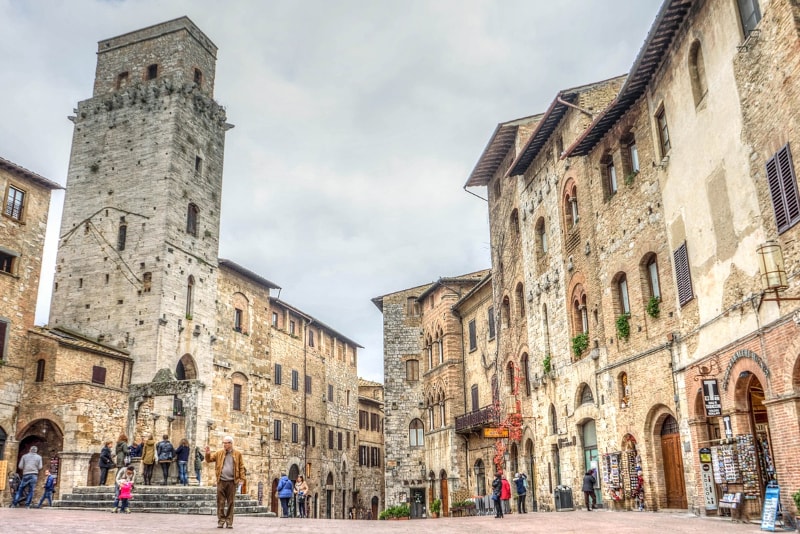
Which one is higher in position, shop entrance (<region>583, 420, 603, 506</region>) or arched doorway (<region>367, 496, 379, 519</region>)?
shop entrance (<region>583, 420, 603, 506</region>)

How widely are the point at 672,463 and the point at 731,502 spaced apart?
3.61m

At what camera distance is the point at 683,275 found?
1684 centimetres

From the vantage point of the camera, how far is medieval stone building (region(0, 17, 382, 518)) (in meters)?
25.8

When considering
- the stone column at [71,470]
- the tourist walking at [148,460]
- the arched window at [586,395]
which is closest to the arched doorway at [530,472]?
the arched window at [586,395]

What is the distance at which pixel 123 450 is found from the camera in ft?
70.7

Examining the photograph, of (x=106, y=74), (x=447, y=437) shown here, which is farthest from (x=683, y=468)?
(x=106, y=74)

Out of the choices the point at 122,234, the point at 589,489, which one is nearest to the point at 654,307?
the point at 589,489

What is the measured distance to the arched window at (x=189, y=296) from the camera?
106 feet

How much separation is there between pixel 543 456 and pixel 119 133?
23472 mm

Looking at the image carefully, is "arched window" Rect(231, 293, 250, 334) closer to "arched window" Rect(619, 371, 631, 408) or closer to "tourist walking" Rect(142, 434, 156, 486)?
"tourist walking" Rect(142, 434, 156, 486)

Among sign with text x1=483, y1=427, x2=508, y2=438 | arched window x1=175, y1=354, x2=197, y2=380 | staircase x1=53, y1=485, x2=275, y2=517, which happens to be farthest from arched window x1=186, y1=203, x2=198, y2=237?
sign with text x1=483, y1=427, x2=508, y2=438

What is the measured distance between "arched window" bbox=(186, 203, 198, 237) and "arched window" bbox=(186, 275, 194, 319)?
2226mm

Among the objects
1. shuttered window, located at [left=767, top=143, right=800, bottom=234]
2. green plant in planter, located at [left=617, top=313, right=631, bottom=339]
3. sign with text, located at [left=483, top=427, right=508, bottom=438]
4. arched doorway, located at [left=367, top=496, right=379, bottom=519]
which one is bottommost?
arched doorway, located at [left=367, top=496, right=379, bottom=519]

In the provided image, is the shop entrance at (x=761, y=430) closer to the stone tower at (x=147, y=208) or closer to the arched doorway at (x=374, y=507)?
the stone tower at (x=147, y=208)
